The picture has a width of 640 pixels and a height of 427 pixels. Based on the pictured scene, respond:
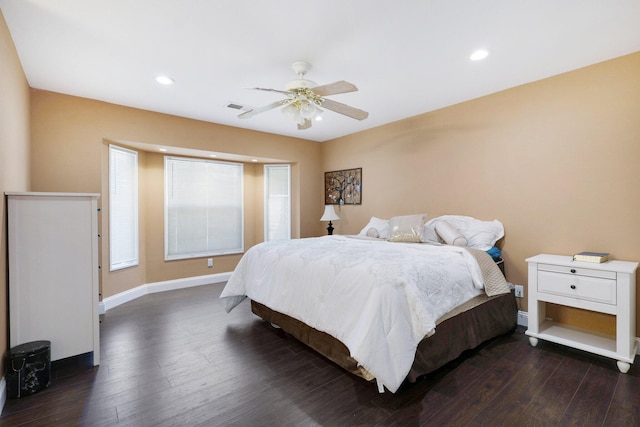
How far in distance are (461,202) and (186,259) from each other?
427 cm

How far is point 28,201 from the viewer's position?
2.19 metres

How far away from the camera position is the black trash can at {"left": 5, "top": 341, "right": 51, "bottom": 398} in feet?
6.49

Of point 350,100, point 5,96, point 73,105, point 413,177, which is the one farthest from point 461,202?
point 73,105

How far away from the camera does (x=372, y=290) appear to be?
2021 mm

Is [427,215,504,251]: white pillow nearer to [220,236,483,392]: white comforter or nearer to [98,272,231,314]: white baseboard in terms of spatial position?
[220,236,483,392]: white comforter

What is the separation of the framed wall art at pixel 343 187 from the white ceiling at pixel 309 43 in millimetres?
1913

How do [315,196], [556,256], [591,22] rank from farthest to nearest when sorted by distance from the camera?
[315,196] < [556,256] < [591,22]

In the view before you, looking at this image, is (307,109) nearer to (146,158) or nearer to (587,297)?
(587,297)

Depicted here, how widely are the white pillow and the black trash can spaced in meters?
3.84

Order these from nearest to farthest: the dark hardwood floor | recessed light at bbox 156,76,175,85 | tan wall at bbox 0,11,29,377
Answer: the dark hardwood floor, tan wall at bbox 0,11,29,377, recessed light at bbox 156,76,175,85

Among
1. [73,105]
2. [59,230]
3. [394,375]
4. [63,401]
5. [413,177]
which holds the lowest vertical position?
[63,401]

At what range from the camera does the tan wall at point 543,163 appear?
103 inches

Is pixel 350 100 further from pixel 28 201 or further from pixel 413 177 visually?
pixel 28 201

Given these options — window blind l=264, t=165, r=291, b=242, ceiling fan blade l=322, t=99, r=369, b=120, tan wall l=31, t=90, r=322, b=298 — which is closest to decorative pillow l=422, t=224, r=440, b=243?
ceiling fan blade l=322, t=99, r=369, b=120
